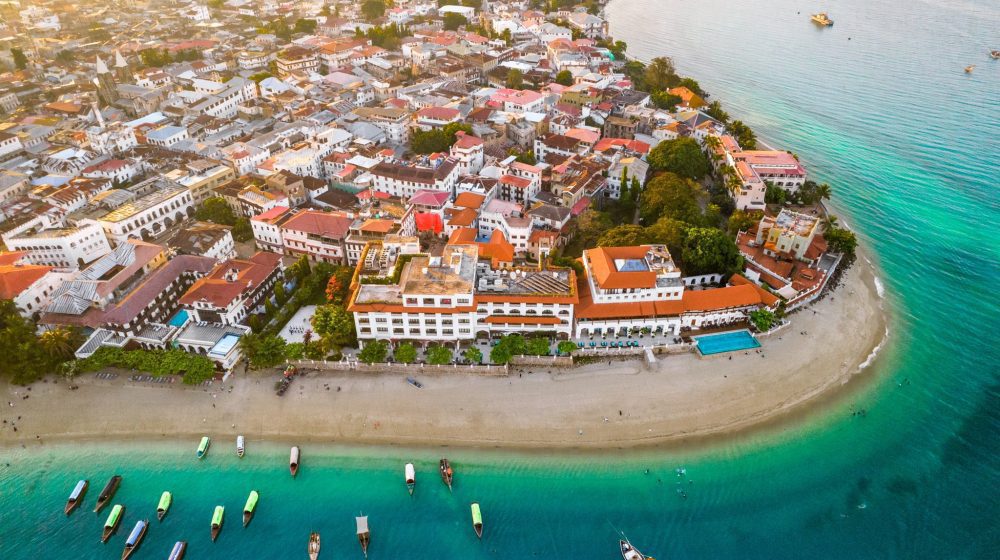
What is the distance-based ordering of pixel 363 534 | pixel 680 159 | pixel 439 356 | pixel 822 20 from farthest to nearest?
pixel 822 20, pixel 680 159, pixel 439 356, pixel 363 534

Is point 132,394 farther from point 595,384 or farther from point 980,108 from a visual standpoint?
point 980,108

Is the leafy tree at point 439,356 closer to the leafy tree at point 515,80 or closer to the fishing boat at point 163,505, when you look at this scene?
the fishing boat at point 163,505

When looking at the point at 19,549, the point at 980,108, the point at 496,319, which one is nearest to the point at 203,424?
the point at 19,549

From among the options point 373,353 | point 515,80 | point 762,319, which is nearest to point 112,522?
point 373,353

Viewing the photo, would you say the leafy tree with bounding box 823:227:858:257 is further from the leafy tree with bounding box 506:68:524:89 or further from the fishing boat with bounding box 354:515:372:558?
the leafy tree with bounding box 506:68:524:89

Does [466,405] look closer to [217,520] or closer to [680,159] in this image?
[217,520]

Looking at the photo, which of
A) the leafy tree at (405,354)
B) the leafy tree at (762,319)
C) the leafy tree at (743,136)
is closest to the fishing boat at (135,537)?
the leafy tree at (405,354)
